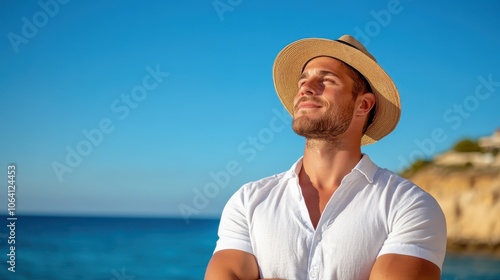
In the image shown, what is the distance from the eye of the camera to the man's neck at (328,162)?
2.75m

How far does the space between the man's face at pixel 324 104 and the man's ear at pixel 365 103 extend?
3.3 inches

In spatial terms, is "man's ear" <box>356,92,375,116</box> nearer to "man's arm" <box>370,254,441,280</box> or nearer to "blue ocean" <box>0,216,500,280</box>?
"man's arm" <box>370,254,441,280</box>

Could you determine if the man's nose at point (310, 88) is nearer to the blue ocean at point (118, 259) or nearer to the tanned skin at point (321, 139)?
the tanned skin at point (321, 139)

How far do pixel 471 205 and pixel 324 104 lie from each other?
2704cm

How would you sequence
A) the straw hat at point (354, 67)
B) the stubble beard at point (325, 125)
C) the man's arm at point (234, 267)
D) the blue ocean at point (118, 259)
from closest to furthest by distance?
the man's arm at point (234, 267) < the stubble beard at point (325, 125) < the straw hat at point (354, 67) < the blue ocean at point (118, 259)

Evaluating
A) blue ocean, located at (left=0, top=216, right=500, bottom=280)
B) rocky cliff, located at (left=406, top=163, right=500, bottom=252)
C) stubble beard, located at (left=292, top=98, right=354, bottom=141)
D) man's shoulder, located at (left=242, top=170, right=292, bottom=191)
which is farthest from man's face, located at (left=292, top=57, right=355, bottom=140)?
rocky cliff, located at (left=406, top=163, right=500, bottom=252)

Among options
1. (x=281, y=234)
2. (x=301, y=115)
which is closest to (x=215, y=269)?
(x=281, y=234)

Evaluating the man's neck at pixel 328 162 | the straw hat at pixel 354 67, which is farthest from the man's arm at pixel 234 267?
the straw hat at pixel 354 67

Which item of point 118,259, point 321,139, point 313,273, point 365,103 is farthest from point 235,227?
point 118,259

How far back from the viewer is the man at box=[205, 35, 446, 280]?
8.02 feet

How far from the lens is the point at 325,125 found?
105 inches

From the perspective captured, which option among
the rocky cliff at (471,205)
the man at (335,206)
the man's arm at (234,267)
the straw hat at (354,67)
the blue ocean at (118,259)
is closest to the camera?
the man at (335,206)

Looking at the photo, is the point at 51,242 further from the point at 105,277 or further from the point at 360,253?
the point at 360,253

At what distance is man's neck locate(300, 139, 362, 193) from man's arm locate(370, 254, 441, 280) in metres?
0.44
